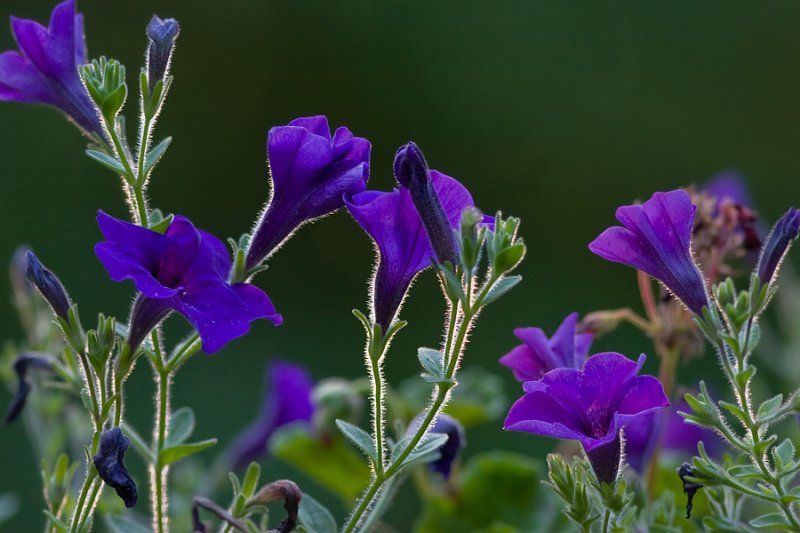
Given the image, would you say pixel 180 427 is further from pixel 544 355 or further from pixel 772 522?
pixel 772 522

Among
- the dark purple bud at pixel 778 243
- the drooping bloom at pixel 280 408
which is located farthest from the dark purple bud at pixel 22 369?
the dark purple bud at pixel 778 243

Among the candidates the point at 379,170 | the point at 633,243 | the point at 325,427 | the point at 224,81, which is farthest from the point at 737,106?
the point at 633,243

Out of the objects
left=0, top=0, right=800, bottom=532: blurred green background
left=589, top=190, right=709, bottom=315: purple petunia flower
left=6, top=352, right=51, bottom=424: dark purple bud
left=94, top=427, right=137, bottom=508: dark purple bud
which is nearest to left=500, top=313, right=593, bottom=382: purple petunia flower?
left=589, top=190, right=709, bottom=315: purple petunia flower

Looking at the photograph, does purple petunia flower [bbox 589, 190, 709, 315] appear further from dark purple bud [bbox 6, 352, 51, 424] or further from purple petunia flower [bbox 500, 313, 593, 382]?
dark purple bud [bbox 6, 352, 51, 424]

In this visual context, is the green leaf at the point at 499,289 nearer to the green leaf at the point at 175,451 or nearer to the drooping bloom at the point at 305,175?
the drooping bloom at the point at 305,175

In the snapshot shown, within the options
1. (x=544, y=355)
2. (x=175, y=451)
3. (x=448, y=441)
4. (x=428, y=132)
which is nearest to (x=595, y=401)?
(x=544, y=355)

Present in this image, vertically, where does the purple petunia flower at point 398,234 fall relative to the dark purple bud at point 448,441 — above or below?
above

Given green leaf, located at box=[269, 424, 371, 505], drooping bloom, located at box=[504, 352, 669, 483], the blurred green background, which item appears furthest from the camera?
the blurred green background

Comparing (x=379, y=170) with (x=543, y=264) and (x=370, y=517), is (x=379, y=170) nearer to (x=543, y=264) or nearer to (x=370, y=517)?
(x=543, y=264)
